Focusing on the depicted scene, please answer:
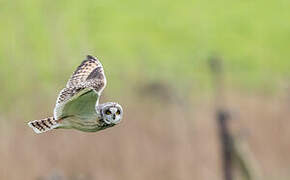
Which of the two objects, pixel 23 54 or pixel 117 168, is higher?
pixel 23 54

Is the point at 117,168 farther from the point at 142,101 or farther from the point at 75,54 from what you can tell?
the point at 75,54

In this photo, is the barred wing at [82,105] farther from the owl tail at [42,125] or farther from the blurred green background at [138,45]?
the blurred green background at [138,45]

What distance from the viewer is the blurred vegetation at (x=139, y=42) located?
12.7 meters

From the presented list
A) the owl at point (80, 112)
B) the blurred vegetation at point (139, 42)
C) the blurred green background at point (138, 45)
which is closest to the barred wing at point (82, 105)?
the owl at point (80, 112)

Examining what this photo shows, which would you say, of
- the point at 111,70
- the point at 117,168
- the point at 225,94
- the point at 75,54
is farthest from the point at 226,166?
the point at 111,70

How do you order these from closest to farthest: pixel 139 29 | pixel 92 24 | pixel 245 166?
pixel 245 166 → pixel 92 24 → pixel 139 29

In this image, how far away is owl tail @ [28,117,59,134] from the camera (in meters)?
6.14

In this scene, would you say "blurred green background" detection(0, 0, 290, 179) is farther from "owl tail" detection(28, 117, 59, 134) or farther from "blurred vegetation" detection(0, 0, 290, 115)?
"owl tail" detection(28, 117, 59, 134)

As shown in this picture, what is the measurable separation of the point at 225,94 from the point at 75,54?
2229 mm

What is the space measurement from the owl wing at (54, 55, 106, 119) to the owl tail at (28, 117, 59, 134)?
5cm

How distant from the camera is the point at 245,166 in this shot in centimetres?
967

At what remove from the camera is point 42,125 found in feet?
20.3

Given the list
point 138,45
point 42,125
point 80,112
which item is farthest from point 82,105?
point 138,45

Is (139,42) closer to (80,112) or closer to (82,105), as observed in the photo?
(80,112)
